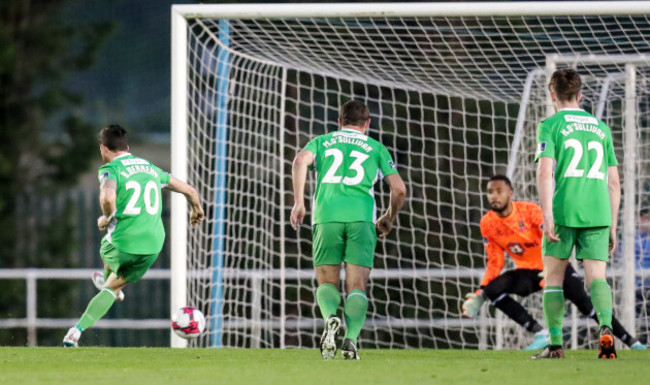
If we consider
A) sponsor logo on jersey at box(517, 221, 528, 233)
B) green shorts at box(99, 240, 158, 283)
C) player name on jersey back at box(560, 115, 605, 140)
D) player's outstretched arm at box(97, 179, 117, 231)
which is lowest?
green shorts at box(99, 240, 158, 283)

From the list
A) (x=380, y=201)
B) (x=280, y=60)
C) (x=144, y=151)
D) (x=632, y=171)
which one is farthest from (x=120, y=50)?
(x=632, y=171)

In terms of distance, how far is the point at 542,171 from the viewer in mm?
6695

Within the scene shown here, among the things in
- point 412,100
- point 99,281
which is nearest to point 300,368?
point 99,281

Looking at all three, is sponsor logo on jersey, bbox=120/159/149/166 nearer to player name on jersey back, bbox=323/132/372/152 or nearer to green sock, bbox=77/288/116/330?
green sock, bbox=77/288/116/330

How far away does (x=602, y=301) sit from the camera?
672 centimetres

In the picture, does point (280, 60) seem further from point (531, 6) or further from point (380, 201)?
point (380, 201)

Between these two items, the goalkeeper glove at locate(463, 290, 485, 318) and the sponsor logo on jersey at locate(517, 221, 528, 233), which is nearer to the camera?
the goalkeeper glove at locate(463, 290, 485, 318)

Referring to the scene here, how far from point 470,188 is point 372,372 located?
7620 mm

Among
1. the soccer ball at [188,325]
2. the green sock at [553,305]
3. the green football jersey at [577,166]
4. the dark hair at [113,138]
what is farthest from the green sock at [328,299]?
the dark hair at [113,138]

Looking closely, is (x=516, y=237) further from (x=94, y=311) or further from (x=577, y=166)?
(x=94, y=311)

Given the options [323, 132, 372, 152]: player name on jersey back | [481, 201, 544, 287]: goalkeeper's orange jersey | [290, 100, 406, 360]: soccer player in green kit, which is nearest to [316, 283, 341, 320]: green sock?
[290, 100, 406, 360]: soccer player in green kit

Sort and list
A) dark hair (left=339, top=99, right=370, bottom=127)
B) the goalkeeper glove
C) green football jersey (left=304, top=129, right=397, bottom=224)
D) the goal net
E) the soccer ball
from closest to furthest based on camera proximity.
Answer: green football jersey (left=304, top=129, right=397, bottom=224) < dark hair (left=339, top=99, right=370, bottom=127) < the soccer ball < the goalkeeper glove < the goal net

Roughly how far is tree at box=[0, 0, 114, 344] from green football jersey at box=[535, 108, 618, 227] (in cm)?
1078

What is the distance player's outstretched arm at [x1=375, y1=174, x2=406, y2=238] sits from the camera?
6.96m
